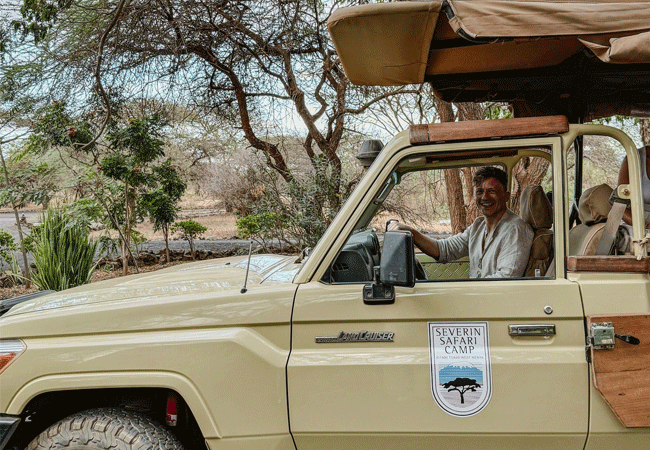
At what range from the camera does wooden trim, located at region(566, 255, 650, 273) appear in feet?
7.64

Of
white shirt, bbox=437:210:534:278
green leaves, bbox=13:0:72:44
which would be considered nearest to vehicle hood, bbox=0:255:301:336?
white shirt, bbox=437:210:534:278

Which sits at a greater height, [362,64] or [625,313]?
[362,64]

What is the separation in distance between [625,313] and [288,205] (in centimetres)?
711

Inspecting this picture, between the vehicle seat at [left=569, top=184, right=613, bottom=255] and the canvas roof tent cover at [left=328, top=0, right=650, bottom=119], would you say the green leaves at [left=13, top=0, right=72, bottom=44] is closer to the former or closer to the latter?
the canvas roof tent cover at [left=328, top=0, right=650, bottom=119]

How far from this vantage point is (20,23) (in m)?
7.21

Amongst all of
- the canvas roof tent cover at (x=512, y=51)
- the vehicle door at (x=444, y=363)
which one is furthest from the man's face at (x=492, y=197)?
the vehicle door at (x=444, y=363)

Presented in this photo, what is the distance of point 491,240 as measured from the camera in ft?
10.4

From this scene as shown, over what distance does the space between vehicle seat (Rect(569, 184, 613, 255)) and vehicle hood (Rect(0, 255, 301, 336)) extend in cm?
139

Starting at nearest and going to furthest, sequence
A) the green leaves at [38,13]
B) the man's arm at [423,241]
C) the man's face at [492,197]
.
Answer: the man's face at [492,197] < the man's arm at [423,241] < the green leaves at [38,13]

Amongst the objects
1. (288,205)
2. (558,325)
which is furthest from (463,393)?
(288,205)

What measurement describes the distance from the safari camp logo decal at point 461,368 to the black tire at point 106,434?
3.89ft

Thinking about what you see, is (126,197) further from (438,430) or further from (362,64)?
(438,430)

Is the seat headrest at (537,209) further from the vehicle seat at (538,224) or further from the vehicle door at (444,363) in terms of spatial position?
the vehicle door at (444,363)

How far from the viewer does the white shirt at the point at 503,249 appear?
289 cm
